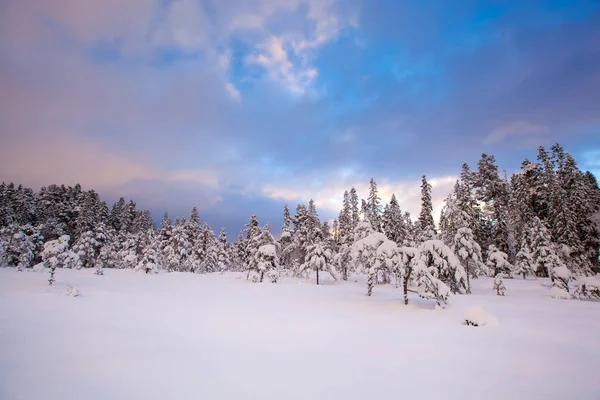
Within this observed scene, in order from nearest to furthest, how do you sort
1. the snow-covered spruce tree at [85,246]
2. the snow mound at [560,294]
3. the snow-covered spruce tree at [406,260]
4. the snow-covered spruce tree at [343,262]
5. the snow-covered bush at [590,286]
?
the snow-covered spruce tree at [406,260], the snow-covered bush at [590,286], the snow mound at [560,294], the snow-covered spruce tree at [343,262], the snow-covered spruce tree at [85,246]

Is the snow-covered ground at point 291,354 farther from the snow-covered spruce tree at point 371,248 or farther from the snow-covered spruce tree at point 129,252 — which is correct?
the snow-covered spruce tree at point 129,252

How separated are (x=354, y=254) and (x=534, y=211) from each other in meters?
42.3

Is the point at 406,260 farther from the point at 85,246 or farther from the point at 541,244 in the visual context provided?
the point at 85,246

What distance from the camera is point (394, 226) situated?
53.2m

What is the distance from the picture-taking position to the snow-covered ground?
614 cm

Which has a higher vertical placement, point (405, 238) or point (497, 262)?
point (405, 238)

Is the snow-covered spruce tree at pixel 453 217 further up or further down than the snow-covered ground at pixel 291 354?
further up

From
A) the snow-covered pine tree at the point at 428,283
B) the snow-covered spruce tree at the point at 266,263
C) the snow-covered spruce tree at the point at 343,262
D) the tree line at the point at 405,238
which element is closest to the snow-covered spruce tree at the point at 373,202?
the tree line at the point at 405,238

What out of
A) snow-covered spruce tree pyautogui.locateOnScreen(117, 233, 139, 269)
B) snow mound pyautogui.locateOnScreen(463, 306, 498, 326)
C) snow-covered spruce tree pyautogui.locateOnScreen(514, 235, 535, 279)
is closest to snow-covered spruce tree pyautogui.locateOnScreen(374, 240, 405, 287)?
snow mound pyautogui.locateOnScreen(463, 306, 498, 326)

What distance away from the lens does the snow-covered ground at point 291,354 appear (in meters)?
6.14

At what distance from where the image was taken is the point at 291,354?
8.45 metres

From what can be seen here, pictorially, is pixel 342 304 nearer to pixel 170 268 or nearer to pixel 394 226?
pixel 394 226

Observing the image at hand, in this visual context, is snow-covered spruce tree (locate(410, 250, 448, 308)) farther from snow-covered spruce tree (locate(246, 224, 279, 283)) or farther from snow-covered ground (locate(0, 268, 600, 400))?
snow-covered spruce tree (locate(246, 224, 279, 283))

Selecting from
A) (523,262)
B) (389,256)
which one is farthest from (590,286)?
(523,262)
